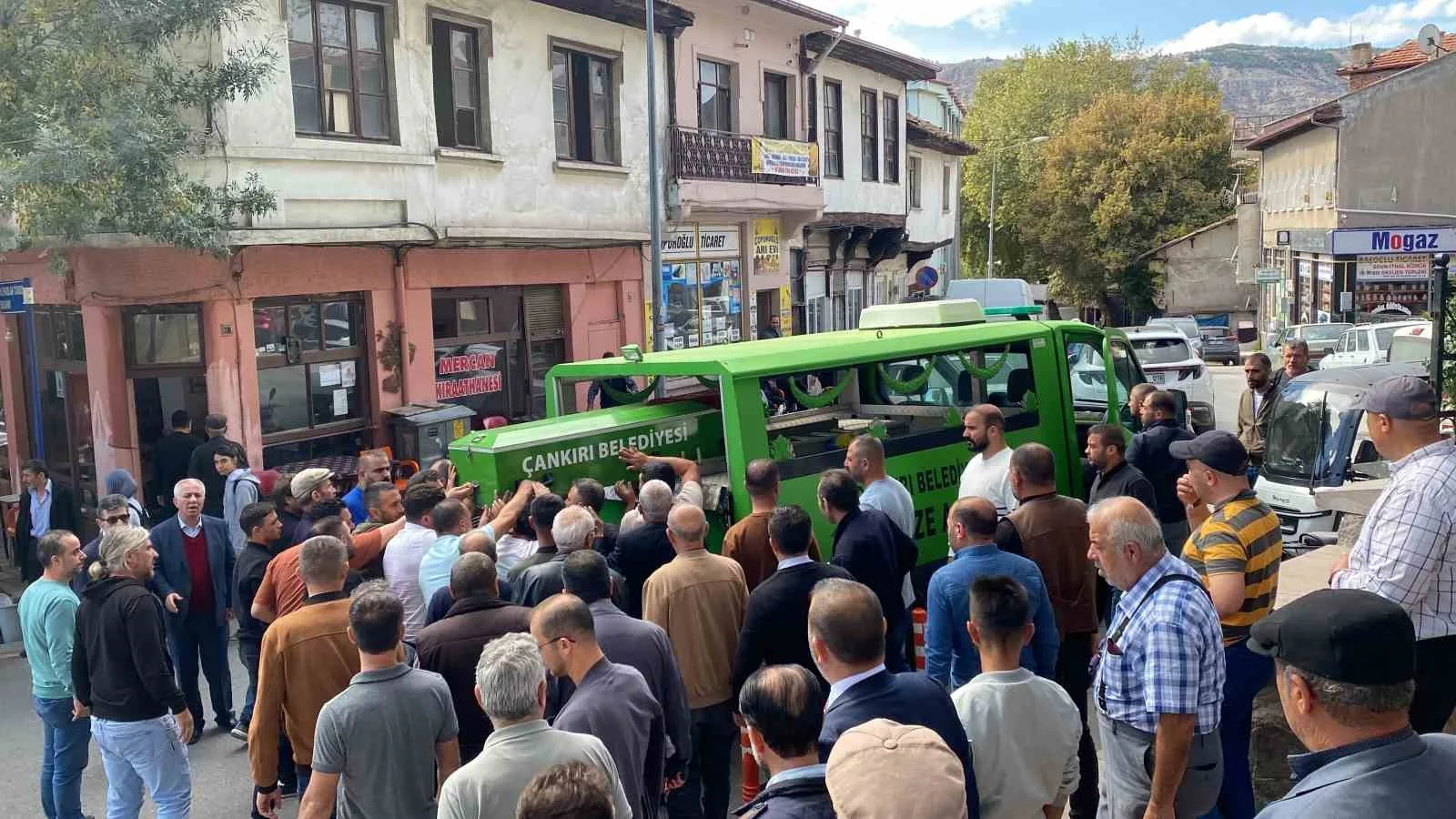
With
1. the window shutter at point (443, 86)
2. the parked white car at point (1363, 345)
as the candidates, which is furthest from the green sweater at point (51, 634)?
the parked white car at point (1363, 345)

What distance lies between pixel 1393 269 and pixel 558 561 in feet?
111

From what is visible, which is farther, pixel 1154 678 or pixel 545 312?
pixel 545 312

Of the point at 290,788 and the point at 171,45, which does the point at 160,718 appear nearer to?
A: the point at 290,788

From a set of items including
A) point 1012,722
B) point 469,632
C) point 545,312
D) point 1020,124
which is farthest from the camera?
point 1020,124

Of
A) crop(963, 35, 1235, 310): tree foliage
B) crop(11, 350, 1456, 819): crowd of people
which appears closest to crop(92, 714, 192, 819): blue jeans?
crop(11, 350, 1456, 819): crowd of people

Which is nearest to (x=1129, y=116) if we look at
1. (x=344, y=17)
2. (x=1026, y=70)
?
(x=1026, y=70)

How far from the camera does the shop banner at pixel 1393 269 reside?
32.6 m

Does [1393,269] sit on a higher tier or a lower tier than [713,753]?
higher

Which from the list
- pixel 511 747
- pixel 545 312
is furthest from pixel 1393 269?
pixel 511 747

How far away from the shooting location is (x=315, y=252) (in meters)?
13.1

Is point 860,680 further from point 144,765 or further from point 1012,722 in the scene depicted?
point 144,765

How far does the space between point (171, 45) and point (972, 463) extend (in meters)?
8.67

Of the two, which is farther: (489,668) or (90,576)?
(90,576)

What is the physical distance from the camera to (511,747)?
3.70m
